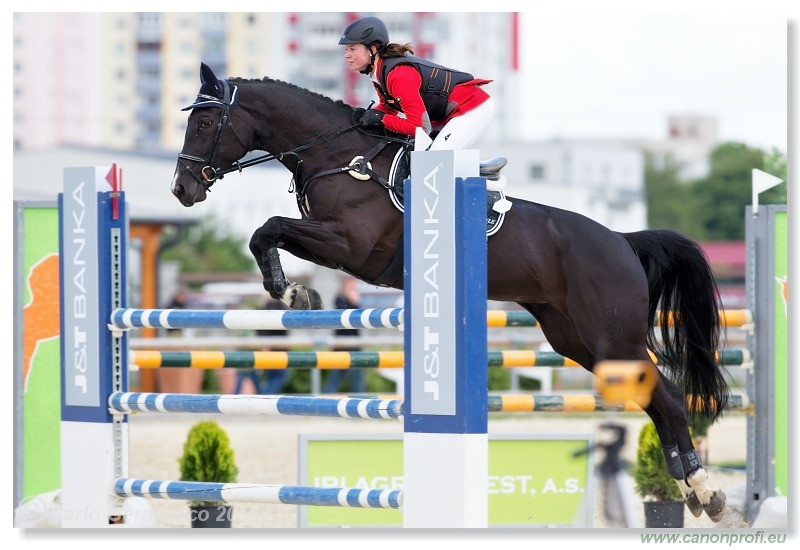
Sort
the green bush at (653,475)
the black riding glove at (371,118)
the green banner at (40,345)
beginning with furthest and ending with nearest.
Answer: the green banner at (40,345) → the green bush at (653,475) → the black riding glove at (371,118)

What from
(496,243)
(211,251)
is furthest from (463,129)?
(211,251)

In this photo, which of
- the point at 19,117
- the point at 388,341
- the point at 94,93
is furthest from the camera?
the point at 94,93

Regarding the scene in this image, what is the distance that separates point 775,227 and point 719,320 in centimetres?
58

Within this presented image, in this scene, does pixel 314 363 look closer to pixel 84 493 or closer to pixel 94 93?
pixel 84 493

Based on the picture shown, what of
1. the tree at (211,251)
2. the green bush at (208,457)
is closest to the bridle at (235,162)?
the green bush at (208,457)

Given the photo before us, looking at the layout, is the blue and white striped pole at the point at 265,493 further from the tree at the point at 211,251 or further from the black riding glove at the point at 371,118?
the tree at the point at 211,251

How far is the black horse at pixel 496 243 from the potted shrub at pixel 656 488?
1.30 ft

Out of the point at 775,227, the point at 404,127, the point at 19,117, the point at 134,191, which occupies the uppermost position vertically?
the point at 19,117

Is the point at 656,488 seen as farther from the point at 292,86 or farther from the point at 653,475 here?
the point at 292,86

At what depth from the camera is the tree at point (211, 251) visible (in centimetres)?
4444

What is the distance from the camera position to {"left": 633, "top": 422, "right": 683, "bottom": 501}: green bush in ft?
17.6

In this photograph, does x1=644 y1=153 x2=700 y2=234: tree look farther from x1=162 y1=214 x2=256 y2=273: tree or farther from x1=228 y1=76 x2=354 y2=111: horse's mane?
x1=228 y1=76 x2=354 y2=111: horse's mane

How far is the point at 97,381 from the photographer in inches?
176

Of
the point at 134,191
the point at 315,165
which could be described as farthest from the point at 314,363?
the point at 134,191
